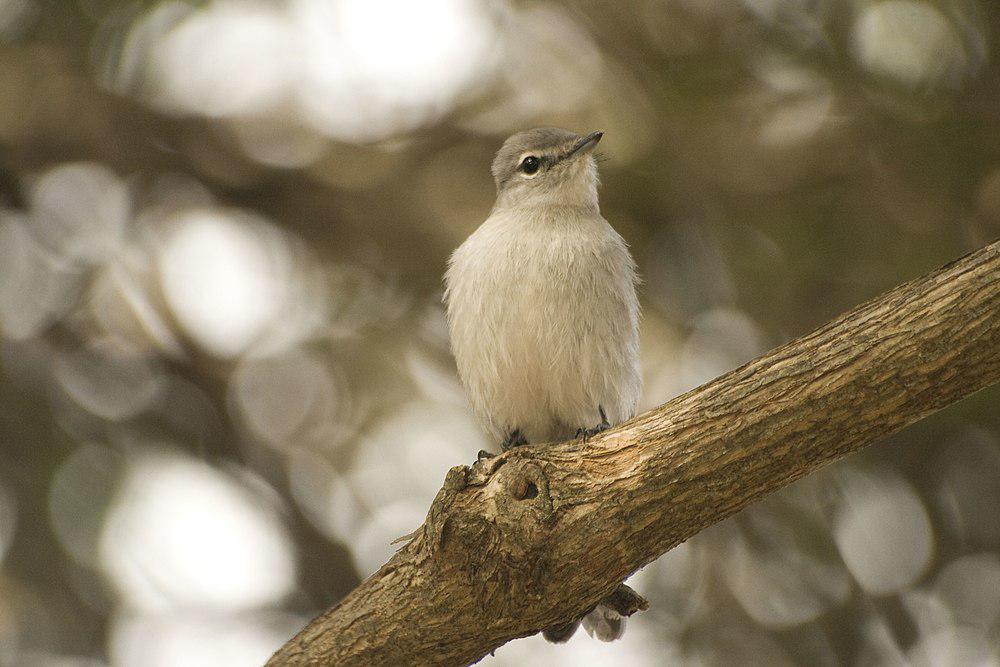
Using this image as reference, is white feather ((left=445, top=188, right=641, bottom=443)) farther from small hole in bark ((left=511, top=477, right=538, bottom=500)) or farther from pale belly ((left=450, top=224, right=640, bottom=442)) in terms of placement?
small hole in bark ((left=511, top=477, right=538, bottom=500))

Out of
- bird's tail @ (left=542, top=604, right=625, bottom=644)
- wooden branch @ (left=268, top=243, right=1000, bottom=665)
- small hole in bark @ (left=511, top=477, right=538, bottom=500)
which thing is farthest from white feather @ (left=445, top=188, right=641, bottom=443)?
small hole in bark @ (left=511, top=477, right=538, bottom=500)

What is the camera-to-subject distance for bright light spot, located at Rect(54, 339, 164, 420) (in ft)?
20.7

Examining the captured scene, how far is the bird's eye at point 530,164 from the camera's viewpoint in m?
5.76

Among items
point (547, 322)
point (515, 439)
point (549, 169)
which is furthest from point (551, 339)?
point (549, 169)

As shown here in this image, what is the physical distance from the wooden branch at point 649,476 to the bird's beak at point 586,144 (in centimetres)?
216

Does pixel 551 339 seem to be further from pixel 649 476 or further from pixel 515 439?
pixel 649 476

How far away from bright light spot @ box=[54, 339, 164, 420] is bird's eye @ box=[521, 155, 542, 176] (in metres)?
2.69

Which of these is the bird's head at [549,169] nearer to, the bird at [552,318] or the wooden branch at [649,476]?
the bird at [552,318]

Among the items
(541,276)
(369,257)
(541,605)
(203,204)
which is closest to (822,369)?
(541,605)

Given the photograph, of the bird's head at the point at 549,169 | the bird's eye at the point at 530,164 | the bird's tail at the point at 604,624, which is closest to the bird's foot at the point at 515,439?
the bird's tail at the point at 604,624

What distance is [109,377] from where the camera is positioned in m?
6.45

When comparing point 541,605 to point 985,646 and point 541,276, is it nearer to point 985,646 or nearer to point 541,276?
point 541,276

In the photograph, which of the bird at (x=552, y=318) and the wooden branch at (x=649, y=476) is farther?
the bird at (x=552, y=318)

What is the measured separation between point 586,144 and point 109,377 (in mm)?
3326
